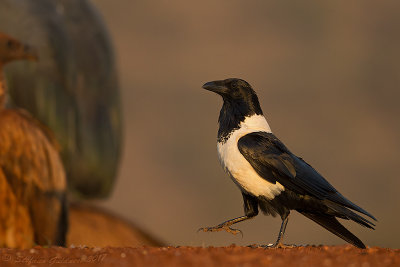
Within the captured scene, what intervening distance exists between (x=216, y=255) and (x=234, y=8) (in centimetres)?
2908

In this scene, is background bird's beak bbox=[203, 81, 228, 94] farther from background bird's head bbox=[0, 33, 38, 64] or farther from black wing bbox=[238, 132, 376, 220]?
background bird's head bbox=[0, 33, 38, 64]

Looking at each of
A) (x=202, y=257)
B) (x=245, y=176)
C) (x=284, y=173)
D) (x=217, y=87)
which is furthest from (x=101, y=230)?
(x=202, y=257)

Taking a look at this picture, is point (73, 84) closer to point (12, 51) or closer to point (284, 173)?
point (12, 51)

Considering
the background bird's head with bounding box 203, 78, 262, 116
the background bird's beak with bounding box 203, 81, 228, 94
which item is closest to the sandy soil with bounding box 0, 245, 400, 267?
the background bird's head with bounding box 203, 78, 262, 116

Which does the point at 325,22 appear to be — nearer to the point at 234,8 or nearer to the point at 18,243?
the point at 234,8

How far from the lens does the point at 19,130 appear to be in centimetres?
805

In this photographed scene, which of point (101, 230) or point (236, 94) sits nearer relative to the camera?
point (236, 94)

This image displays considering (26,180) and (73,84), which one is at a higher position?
(73,84)

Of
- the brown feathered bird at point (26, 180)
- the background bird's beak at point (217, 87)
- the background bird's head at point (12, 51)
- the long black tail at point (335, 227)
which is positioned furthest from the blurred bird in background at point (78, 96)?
the long black tail at point (335, 227)

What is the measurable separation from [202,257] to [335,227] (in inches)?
48.4

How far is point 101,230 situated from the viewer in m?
10.0

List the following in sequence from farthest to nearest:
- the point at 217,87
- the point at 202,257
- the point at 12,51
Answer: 1. the point at 12,51
2. the point at 217,87
3. the point at 202,257

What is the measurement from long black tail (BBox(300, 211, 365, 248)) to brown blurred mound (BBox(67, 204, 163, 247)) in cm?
526

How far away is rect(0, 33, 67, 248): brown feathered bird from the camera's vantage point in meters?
7.86
